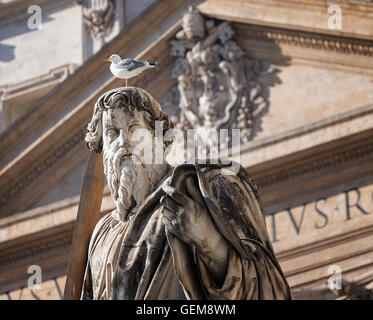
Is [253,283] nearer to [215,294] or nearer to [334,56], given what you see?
[215,294]

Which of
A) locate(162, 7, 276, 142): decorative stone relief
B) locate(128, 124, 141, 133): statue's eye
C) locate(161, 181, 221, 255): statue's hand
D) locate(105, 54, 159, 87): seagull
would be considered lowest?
locate(161, 181, 221, 255): statue's hand

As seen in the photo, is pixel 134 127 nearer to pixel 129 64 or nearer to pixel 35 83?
pixel 129 64

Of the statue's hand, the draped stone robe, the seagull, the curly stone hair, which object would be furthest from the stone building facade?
the statue's hand

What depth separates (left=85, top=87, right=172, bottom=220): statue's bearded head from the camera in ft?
20.7

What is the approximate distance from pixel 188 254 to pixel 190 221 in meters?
0.14

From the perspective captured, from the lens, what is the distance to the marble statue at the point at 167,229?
5.54m

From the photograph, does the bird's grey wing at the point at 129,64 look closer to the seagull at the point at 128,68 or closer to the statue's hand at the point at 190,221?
the seagull at the point at 128,68

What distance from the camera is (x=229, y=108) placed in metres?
18.0

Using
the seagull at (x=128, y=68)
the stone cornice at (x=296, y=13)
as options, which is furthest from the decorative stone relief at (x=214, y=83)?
the seagull at (x=128, y=68)

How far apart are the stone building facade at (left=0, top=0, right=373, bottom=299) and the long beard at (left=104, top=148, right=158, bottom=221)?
8772mm

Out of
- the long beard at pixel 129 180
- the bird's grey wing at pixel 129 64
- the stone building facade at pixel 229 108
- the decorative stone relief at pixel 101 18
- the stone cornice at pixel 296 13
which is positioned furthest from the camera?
the decorative stone relief at pixel 101 18

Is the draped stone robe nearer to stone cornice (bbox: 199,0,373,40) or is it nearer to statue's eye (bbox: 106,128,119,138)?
statue's eye (bbox: 106,128,119,138)

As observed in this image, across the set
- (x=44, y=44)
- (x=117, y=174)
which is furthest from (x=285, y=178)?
(x=117, y=174)

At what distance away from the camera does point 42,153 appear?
19.2 metres
